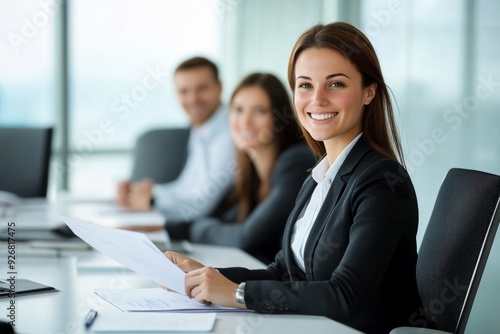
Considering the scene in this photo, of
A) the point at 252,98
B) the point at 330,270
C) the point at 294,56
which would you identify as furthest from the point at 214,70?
the point at 330,270

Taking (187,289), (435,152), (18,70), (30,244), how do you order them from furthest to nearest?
(18,70), (435,152), (30,244), (187,289)

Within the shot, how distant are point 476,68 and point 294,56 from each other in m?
1.23

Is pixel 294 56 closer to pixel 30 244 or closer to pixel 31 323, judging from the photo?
pixel 31 323

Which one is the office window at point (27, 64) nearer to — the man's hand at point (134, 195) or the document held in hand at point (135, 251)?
the man's hand at point (134, 195)

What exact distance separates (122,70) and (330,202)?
5.30 m

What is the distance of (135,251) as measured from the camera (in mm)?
1643

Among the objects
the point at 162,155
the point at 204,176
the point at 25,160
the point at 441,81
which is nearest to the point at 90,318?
the point at 441,81

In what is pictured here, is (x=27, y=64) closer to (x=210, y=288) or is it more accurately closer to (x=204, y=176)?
(x=204, y=176)

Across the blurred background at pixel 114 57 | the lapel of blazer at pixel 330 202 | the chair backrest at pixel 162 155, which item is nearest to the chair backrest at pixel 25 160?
the blurred background at pixel 114 57

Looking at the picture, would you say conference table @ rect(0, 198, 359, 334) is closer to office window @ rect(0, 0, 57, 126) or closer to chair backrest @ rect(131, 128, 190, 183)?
chair backrest @ rect(131, 128, 190, 183)

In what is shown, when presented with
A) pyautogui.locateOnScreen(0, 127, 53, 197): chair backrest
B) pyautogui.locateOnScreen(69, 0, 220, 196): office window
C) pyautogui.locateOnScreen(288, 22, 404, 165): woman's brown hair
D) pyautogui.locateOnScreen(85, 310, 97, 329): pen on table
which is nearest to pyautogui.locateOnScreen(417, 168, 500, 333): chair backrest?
pyautogui.locateOnScreen(288, 22, 404, 165): woman's brown hair

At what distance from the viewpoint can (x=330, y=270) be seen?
1714 mm

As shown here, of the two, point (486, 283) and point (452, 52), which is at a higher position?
point (452, 52)

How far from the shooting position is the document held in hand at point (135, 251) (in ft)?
5.28
